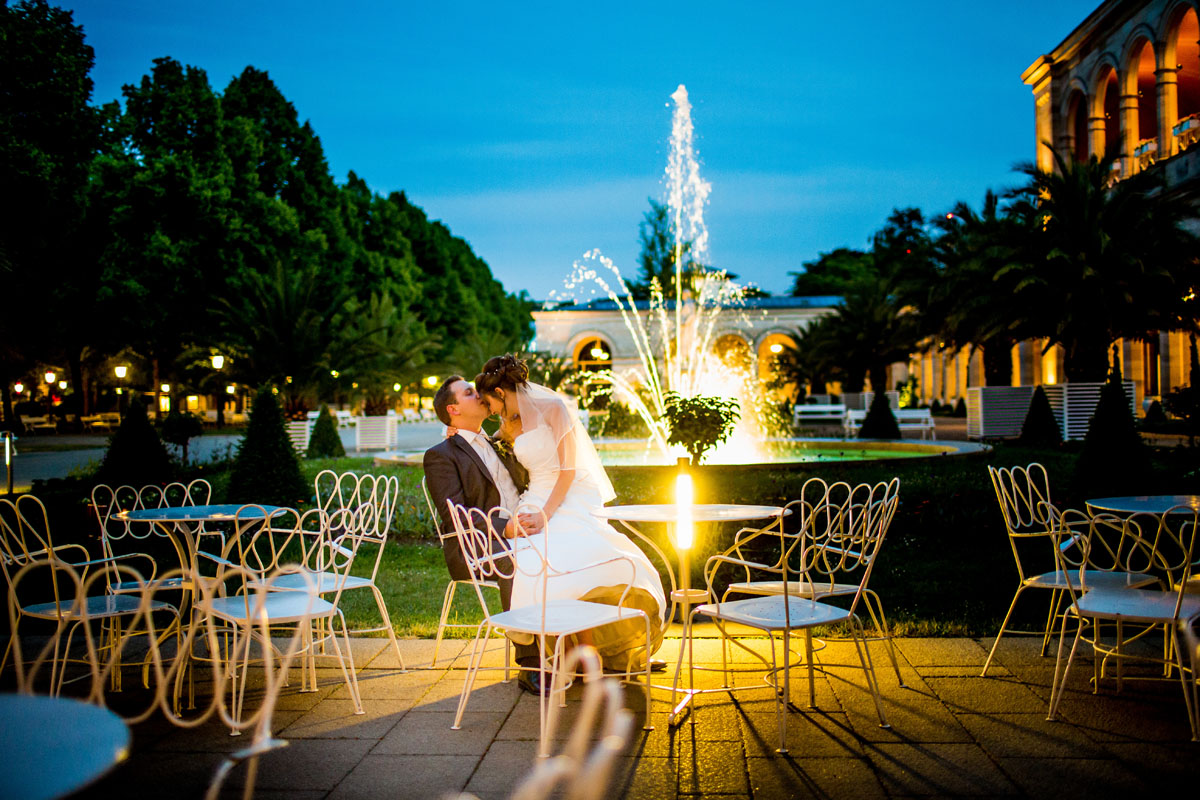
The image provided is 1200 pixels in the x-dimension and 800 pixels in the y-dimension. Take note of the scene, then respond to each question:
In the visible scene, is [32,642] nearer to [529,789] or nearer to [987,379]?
[529,789]

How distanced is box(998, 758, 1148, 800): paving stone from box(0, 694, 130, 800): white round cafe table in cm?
301

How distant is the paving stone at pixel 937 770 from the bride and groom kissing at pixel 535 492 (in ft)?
4.86

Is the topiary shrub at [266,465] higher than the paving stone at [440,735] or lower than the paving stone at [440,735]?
higher

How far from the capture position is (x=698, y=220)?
42.2m

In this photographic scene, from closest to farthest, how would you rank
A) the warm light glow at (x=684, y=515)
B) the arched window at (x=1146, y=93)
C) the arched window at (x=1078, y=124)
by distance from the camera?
the warm light glow at (x=684, y=515) → the arched window at (x=1146, y=93) → the arched window at (x=1078, y=124)

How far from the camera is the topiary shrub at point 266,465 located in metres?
9.68

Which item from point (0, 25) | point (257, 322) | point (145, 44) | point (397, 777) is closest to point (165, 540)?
point (397, 777)

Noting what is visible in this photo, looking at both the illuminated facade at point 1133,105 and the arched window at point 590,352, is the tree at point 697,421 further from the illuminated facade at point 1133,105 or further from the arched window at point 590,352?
the arched window at point 590,352

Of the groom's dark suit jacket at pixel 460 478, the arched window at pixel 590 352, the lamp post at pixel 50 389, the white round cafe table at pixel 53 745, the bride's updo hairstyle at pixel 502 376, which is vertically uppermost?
the arched window at pixel 590 352

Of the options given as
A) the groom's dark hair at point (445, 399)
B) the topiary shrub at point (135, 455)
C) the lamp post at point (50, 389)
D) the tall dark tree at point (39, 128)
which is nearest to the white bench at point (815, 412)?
the topiary shrub at point (135, 455)

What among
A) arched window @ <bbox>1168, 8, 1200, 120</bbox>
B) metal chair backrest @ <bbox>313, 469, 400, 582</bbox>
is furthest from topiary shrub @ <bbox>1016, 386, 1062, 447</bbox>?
metal chair backrest @ <bbox>313, 469, 400, 582</bbox>

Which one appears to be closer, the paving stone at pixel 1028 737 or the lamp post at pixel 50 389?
the paving stone at pixel 1028 737

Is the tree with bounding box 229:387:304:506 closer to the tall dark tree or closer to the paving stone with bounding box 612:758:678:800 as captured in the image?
the paving stone with bounding box 612:758:678:800

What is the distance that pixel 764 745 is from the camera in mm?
3865
